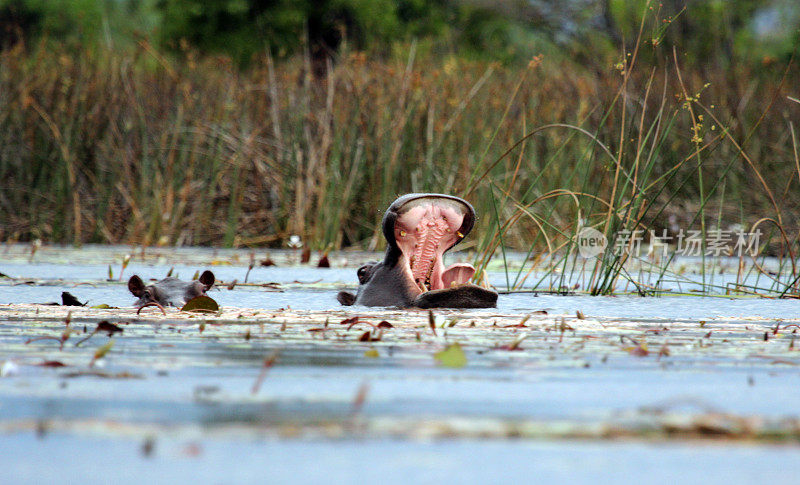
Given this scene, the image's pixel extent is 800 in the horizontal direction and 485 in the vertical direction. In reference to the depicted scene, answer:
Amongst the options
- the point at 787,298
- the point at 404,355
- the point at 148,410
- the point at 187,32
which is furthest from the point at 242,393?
the point at 187,32

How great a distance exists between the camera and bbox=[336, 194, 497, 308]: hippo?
3004mm

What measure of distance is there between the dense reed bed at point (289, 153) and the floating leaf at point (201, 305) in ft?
12.0

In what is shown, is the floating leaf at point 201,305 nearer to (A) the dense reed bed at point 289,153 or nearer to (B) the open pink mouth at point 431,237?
(B) the open pink mouth at point 431,237

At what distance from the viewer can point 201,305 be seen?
8.94 ft

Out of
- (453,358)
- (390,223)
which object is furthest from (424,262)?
(453,358)

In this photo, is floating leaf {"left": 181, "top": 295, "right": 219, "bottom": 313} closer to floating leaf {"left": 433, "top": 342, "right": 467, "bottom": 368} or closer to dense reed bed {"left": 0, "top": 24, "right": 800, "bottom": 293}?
floating leaf {"left": 433, "top": 342, "right": 467, "bottom": 368}

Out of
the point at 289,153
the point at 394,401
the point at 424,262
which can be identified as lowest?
the point at 394,401

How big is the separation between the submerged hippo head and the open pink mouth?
585 millimetres

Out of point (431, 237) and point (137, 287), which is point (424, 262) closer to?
point (431, 237)

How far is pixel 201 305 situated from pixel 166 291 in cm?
36

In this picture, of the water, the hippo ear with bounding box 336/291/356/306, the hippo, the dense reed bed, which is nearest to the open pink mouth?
the hippo

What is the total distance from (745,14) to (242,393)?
73.0ft

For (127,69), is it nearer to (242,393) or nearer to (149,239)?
(149,239)

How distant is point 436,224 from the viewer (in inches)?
120
